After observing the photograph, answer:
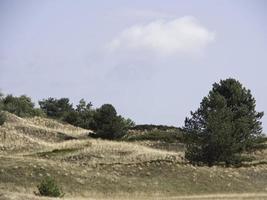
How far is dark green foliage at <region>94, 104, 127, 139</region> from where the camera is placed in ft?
192

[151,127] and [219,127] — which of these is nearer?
[219,127]

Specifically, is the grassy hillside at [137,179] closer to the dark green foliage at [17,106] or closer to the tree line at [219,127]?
the tree line at [219,127]

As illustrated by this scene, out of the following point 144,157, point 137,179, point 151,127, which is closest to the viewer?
point 137,179

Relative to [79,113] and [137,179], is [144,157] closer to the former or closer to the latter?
[137,179]

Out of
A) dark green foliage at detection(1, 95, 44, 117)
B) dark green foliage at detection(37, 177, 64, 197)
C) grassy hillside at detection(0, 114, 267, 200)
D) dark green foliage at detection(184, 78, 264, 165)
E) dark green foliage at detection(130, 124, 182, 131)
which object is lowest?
dark green foliage at detection(37, 177, 64, 197)

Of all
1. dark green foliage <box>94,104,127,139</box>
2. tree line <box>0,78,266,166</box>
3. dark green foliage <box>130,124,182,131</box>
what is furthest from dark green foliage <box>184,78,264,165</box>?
dark green foliage <box>130,124,182,131</box>

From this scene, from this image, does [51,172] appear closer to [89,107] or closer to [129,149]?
[129,149]

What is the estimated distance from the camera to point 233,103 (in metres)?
50.8

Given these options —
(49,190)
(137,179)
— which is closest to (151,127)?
(137,179)

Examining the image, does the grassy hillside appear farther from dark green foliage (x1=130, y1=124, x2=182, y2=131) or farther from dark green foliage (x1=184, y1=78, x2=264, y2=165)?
dark green foliage (x1=130, y1=124, x2=182, y2=131)

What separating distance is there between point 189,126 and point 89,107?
2597 inches

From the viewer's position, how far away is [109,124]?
58.6 metres

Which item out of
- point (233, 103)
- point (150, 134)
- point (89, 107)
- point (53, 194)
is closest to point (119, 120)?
point (150, 134)

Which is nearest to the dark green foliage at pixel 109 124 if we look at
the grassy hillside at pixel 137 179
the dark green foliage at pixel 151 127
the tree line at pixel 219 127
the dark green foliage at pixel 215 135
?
the tree line at pixel 219 127
